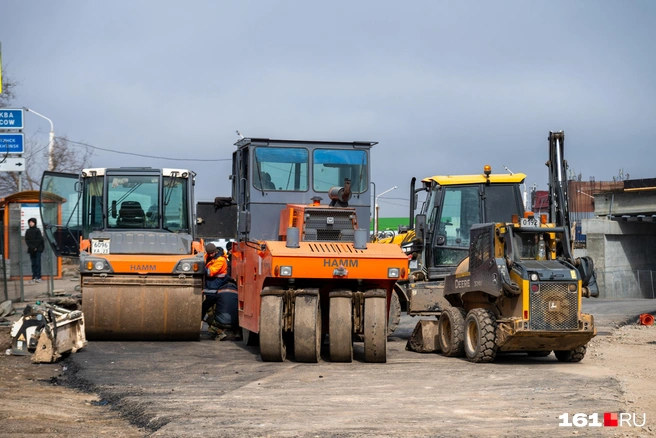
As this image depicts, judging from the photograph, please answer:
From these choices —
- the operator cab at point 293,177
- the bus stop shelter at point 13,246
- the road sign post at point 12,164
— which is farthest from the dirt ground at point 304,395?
the bus stop shelter at point 13,246

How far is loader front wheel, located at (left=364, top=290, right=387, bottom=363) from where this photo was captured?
1271cm

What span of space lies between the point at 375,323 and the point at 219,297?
4469 millimetres

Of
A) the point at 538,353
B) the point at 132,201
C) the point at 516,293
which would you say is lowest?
the point at 538,353

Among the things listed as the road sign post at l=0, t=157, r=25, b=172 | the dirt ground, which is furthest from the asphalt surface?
the road sign post at l=0, t=157, r=25, b=172

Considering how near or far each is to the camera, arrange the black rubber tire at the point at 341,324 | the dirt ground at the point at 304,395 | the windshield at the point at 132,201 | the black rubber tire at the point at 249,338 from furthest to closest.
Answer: the windshield at the point at 132,201
the black rubber tire at the point at 249,338
the black rubber tire at the point at 341,324
the dirt ground at the point at 304,395

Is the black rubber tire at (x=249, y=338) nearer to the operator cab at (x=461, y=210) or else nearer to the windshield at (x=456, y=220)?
the operator cab at (x=461, y=210)

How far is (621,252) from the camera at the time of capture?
36.8 metres

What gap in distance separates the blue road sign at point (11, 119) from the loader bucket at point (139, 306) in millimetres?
5831

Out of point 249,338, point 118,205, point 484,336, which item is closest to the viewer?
point 484,336

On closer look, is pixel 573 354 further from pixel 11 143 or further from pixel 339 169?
pixel 11 143

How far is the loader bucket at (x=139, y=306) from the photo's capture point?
14469 millimetres

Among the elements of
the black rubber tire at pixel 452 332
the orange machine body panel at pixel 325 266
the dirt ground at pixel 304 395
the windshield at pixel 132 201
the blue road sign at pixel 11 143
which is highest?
the blue road sign at pixel 11 143

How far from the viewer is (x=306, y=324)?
12.6 metres

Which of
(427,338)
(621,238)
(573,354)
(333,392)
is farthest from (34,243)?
(621,238)
